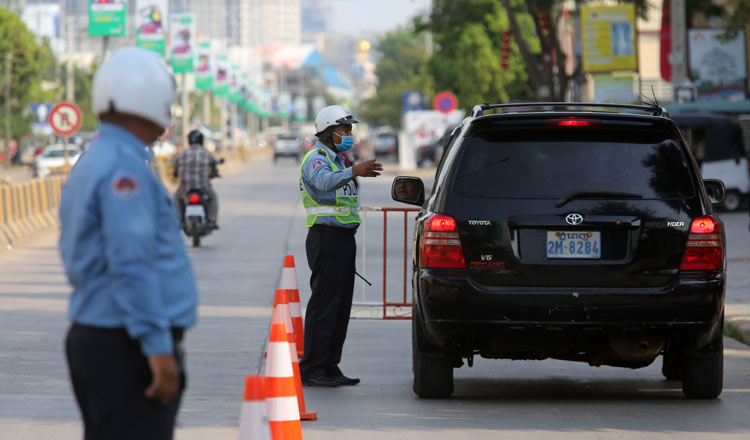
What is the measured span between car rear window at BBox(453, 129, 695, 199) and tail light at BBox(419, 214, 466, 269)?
20 centimetres

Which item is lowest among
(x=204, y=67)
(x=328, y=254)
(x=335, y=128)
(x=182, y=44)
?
(x=328, y=254)

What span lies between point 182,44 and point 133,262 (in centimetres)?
5292

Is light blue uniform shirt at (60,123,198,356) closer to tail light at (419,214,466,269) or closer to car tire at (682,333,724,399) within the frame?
tail light at (419,214,466,269)

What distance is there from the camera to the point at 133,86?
4102mm

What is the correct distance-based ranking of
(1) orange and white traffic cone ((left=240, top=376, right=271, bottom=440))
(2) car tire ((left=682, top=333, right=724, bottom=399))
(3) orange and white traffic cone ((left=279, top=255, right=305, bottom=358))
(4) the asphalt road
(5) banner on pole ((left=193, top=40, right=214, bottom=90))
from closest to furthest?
(1) orange and white traffic cone ((left=240, top=376, right=271, bottom=440)), (4) the asphalt road, (2) car tire ((left=682, top=333, right=724, bottom=399)), (3) orange and white traffic cone ((left=279, top=255, right=305, bottom=358)), (5) banner on pole ((left=193, top=40, right=214, bottom=90))

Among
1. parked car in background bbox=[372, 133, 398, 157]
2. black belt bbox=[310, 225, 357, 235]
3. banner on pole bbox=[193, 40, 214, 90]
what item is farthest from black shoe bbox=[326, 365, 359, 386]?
parked car in background bbox=[372, 133, 398, 157]

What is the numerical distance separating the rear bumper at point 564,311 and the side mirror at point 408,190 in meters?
1.25

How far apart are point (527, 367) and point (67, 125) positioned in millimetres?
22535

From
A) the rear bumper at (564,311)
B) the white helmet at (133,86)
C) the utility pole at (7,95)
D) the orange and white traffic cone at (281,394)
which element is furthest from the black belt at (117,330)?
the utility pole at (7,95)

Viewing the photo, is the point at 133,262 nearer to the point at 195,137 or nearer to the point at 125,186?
the point at 125,186

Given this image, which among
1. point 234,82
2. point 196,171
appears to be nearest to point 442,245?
point 196,171

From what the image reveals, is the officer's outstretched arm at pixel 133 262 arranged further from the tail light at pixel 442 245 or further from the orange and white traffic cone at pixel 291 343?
the tail light at pixel 442 245

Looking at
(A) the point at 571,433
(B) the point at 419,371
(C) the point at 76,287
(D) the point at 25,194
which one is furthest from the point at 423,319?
(D) the point at 25,194

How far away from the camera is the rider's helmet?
2228cm
